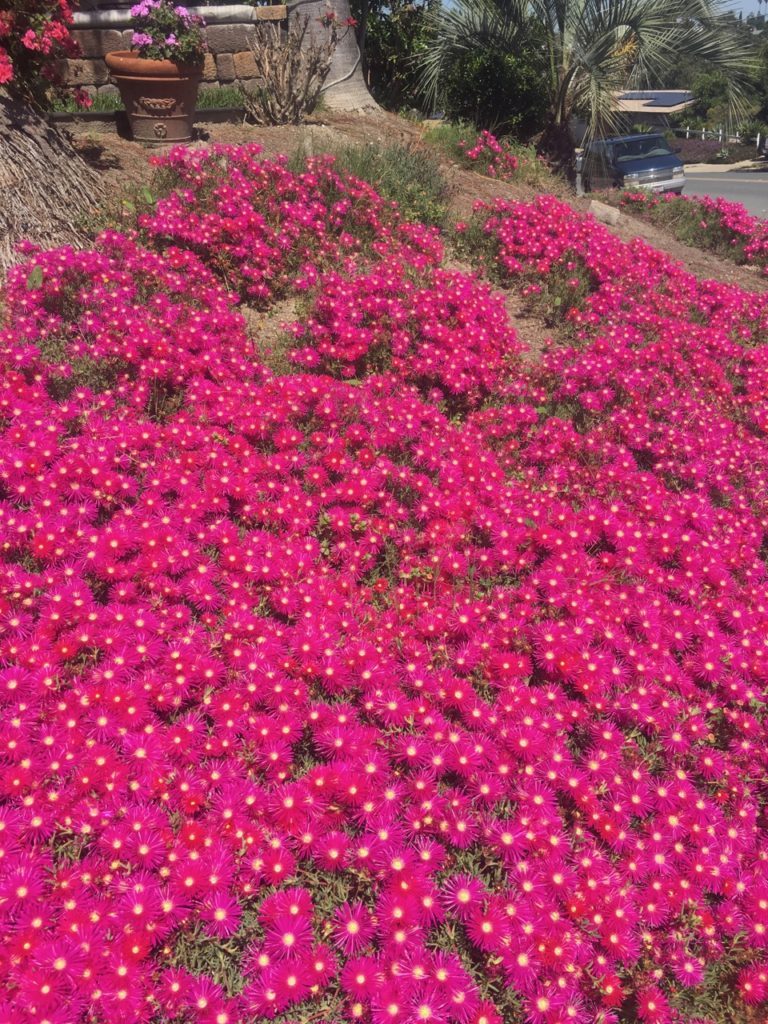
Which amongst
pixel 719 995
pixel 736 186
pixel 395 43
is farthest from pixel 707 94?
pixel 719 995

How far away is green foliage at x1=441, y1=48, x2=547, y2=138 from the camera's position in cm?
1395

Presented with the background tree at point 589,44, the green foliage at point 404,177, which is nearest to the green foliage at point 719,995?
the green foliage at point 404,177

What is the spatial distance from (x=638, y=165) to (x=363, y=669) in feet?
57.3

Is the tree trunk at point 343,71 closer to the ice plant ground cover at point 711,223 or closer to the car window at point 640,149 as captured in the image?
the ice plant ground cover at point 711,223

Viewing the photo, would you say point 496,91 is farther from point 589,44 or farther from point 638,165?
point 638,165

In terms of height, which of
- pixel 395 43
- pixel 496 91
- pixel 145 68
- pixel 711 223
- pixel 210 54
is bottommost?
pixel 711 223

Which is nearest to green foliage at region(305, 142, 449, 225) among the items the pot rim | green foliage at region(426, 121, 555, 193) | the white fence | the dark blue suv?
the pot rim

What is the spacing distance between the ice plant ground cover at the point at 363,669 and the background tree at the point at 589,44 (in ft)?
30.2

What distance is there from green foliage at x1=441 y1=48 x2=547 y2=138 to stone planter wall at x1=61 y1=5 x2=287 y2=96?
14.6 ft

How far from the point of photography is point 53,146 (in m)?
6.08

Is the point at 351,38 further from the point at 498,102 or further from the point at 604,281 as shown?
the point at 604,281

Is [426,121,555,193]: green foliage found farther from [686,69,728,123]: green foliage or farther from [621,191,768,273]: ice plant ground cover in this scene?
[686,69,728,123]: green foliage

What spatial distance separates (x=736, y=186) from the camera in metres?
31.8

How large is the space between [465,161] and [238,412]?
9.20m
